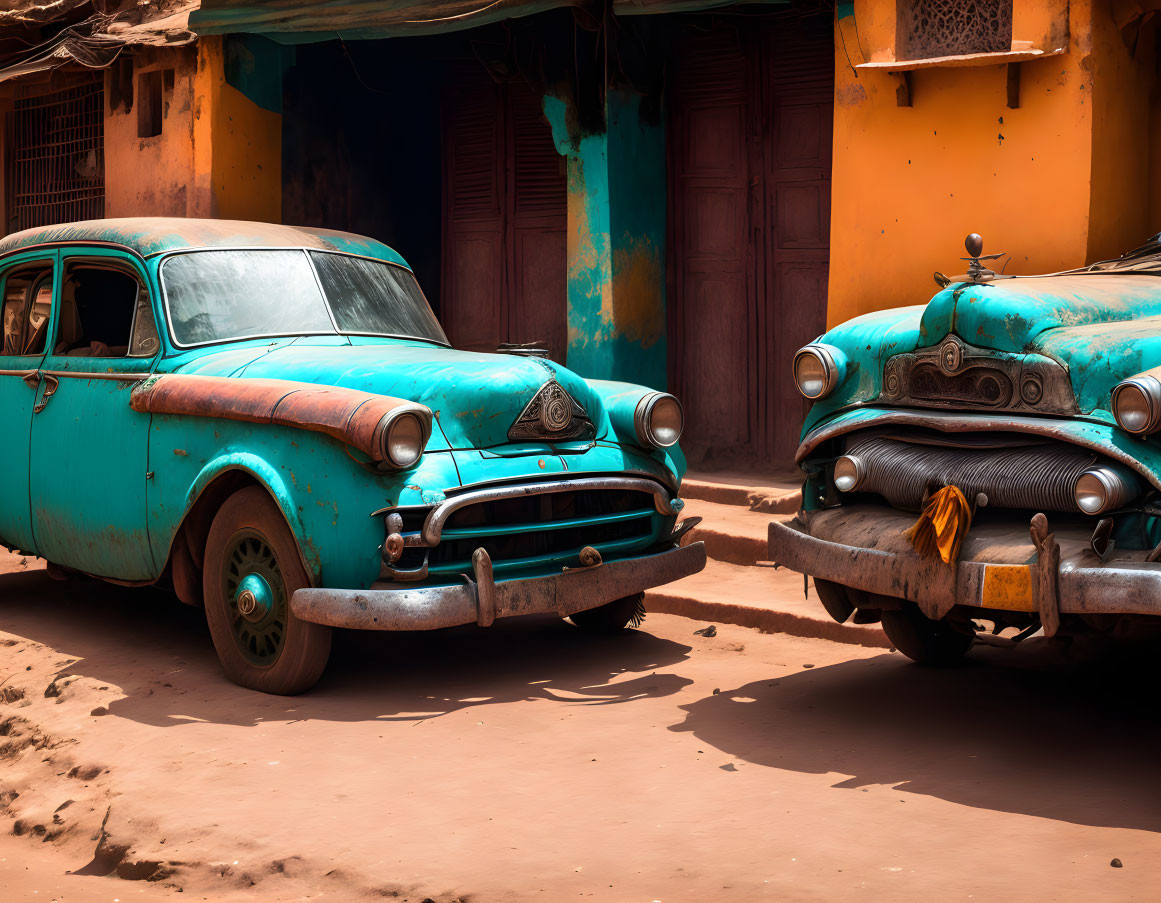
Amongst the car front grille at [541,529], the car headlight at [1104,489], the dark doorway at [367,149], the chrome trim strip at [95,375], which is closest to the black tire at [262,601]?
the car front grille at [541,529]

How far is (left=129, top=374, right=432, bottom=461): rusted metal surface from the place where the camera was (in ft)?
15.4

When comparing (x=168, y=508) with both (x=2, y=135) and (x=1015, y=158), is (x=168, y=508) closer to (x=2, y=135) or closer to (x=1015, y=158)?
(x=1015, y=158)

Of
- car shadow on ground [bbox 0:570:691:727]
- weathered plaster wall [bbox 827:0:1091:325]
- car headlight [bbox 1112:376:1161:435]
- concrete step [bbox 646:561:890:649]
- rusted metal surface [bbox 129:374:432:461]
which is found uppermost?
weathered plaster wall [bbox 827:0:1091:325]

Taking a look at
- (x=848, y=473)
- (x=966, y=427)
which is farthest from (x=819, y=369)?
(x=966, y=427)

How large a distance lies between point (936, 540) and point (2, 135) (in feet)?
41.4

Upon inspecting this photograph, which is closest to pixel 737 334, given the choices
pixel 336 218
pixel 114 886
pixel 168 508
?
pixel 336 218

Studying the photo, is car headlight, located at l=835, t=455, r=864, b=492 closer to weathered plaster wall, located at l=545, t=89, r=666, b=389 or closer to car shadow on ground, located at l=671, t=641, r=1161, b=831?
car shadow on ground, located at l=671, t=641, r=1161, b=831

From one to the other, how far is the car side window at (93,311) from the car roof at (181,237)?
0.15 m

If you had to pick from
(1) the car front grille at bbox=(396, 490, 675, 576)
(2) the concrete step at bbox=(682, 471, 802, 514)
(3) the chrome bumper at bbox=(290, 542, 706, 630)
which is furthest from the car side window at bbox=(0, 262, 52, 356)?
(2) the concrete step at bbox=(682, 471, 802, 514)

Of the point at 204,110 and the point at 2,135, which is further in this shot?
the point at 2,135

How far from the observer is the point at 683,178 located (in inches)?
377

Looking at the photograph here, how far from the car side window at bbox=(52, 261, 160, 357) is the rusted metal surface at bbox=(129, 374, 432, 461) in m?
0.72

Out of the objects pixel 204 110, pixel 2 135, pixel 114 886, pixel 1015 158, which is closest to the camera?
pixel 114 886

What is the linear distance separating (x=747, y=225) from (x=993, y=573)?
5782mm
